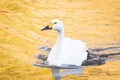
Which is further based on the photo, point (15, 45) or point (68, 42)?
point (15, 45)

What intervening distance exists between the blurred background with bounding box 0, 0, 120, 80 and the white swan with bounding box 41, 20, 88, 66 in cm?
37

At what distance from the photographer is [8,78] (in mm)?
10023

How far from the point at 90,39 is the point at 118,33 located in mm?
1009

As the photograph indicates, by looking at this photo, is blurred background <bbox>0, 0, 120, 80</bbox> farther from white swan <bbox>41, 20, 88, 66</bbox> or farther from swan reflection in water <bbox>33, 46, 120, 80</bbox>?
white swan <bbox>41, 20, 88, 66</bbox>

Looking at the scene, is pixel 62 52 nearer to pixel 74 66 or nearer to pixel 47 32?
pixel 74 66

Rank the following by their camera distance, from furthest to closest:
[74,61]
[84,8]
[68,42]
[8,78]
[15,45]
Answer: [84,8] < [15,45] < [68,42] < [74,61] < [8,78]

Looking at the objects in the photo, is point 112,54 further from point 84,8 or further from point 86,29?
point 84,8

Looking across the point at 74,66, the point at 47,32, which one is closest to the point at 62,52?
the point at 74,66

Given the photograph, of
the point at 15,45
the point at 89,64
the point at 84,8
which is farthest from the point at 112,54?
the point at 84,8

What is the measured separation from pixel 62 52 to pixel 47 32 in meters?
2.79

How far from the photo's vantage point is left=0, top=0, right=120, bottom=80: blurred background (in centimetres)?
1044

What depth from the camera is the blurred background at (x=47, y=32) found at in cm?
1044

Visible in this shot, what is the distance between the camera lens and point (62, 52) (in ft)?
35.6

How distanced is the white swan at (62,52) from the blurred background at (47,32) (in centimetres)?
37
